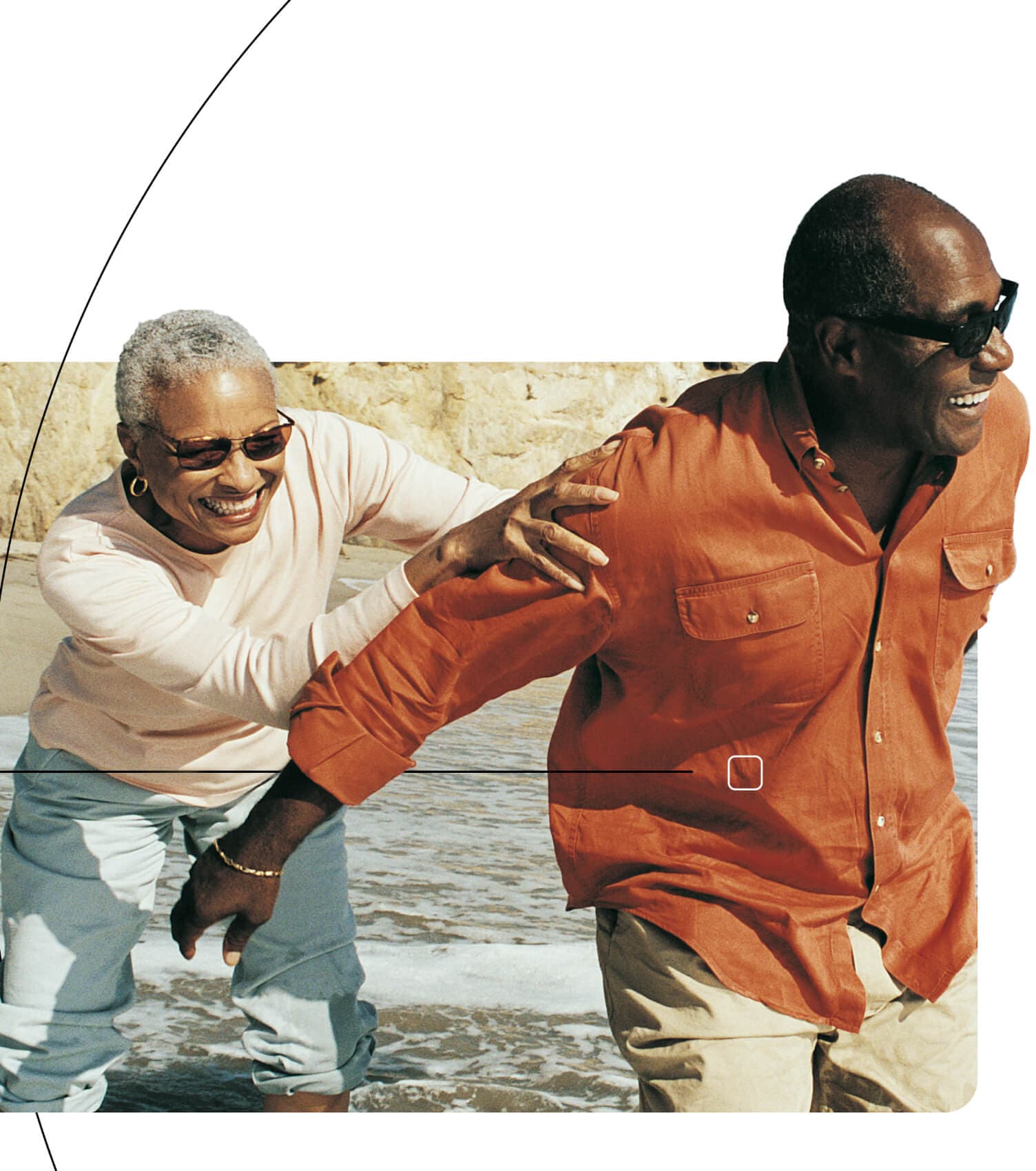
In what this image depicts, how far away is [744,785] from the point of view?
12.2 feet

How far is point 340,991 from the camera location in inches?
158

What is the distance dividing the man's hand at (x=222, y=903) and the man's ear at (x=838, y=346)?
54.8 inches

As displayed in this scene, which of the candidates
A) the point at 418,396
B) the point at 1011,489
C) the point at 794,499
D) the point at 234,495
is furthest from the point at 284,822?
the point at 1011,489

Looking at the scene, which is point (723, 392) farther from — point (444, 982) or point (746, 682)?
point (444, 982)

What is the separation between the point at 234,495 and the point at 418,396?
1.50 feet

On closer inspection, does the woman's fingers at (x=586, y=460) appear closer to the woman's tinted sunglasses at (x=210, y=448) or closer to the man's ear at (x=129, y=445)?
the woman's tinted sunglasses at (x=210, y=448)

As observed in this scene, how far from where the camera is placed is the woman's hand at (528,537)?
3537 millimetres

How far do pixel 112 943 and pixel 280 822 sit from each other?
0.49 metres

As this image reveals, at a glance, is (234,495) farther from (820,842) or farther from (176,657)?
(820,842)

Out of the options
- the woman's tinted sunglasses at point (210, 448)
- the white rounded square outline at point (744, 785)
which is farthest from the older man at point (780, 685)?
the woman's tinted sunglasses at point (210, 448)

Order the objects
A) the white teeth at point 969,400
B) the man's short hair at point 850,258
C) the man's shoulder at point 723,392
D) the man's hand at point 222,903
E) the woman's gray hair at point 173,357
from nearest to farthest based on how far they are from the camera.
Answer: the man's short hair at point 850,258, the white teeth at point 969,400, the man's shoulder at point 723,392, the woman's gray hair at point 173,357, the man's hand at point 222,903

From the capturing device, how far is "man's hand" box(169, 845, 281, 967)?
3.82 m

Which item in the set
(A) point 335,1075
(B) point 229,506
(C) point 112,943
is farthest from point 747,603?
(C) point 112,943

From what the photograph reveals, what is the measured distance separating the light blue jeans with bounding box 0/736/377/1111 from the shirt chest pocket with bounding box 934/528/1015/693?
3.93 feet
